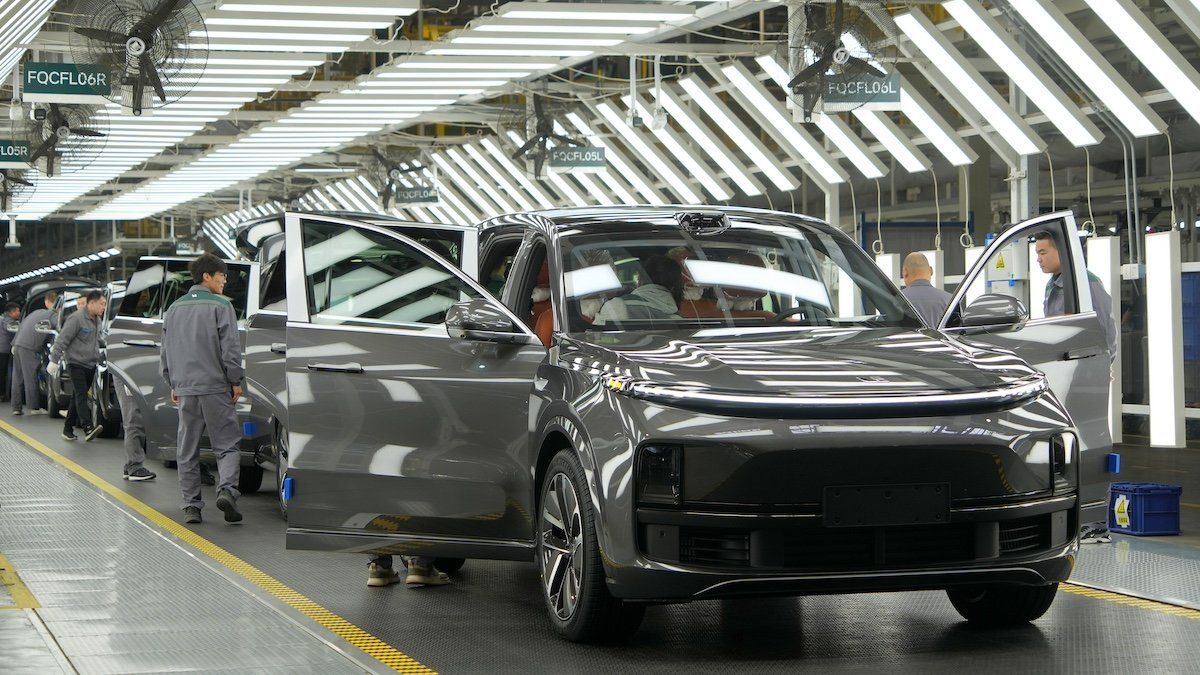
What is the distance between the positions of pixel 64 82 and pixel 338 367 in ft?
39.4

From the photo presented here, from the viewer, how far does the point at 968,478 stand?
555cm

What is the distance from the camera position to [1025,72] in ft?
56.4

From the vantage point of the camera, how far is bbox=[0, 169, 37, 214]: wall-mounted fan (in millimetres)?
30438

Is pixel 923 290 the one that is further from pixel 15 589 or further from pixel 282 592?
pixel 15 589

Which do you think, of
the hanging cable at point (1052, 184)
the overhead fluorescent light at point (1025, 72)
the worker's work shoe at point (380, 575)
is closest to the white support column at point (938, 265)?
the hanging cable at point (1052, 184)

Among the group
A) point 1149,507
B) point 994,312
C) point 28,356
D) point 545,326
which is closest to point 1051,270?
point 1149,507

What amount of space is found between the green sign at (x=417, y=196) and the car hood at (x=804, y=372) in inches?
998

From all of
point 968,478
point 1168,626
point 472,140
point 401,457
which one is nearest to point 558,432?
point 401,457

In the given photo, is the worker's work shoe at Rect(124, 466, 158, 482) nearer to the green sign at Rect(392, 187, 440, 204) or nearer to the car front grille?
the car front grille

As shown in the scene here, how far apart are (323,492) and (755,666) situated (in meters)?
2.05

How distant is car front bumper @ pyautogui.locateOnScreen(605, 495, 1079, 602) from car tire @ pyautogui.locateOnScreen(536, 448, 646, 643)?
21cm

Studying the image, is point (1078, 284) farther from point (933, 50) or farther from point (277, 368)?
point (933, 50)

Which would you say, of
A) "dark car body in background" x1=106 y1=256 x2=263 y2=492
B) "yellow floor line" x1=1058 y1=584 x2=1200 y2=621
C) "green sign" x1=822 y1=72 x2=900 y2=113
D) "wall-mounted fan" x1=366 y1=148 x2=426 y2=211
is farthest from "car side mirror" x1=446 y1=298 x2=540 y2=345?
"wall-mounted fan" x1=366 y1=148 x2=426 y2=211

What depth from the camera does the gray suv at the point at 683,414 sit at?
5.46 metres
